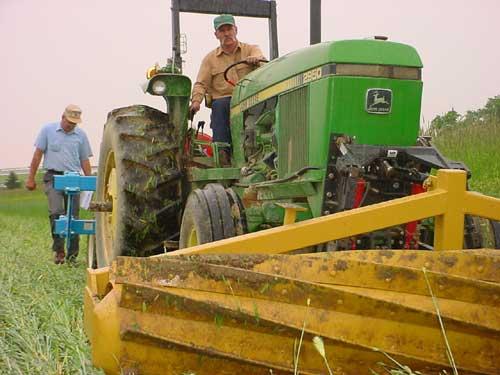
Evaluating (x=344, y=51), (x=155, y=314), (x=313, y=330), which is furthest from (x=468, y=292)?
(x=344, y=51)

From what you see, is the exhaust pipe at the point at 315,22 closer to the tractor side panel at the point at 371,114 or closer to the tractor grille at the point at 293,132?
the tractor grille at the point at 293,132

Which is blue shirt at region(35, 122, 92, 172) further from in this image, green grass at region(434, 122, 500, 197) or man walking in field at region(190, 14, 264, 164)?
green grass at region(434, 122, 500, 197)

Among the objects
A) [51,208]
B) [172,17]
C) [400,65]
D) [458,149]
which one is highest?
[172,17]

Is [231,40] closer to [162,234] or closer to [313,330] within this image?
[162,234]

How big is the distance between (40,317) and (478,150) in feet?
21.1

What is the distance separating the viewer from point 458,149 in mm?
9500

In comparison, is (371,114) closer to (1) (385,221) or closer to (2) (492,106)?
(1) (385,221)

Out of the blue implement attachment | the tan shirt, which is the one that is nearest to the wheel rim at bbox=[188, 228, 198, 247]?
the tan shirt

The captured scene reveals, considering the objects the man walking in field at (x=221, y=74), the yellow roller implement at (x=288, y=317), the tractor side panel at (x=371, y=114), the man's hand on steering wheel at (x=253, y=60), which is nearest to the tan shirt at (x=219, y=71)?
the man walking in field at (x=221, y=74)

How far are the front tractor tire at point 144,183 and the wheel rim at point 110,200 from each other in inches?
11.3

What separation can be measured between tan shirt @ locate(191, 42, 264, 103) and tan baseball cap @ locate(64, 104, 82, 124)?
331cm

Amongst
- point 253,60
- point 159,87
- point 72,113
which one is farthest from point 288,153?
point 72,113

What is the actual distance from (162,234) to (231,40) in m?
1.65

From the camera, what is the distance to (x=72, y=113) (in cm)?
887
